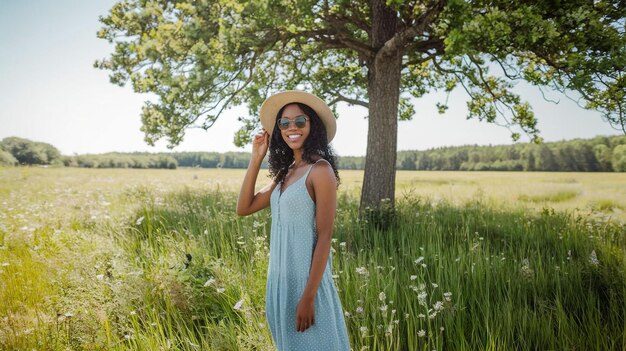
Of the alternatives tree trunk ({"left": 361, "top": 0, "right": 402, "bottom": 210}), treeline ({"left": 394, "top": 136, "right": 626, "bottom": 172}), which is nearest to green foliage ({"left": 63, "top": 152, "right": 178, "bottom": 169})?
treeline ({"left": 394, "top": 136, "right": 626, "bottom": 172})

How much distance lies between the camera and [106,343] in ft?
12.4

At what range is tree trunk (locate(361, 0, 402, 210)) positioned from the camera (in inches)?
353

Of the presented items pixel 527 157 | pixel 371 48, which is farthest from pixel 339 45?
pixel 527 157

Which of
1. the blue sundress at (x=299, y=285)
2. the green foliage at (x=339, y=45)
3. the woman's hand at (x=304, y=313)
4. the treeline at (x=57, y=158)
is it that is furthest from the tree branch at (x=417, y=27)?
the treeline at (x=57, y=158)

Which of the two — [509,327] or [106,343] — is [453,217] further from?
[106,343]

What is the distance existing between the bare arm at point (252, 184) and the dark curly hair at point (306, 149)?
9cm

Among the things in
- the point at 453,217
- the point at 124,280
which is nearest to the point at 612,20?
the point at 453,217

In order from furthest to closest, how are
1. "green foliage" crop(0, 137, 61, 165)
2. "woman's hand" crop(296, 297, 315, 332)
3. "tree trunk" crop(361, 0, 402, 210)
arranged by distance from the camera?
1. "green foliage" crop(0, 137, 61, 165)
2. "tree trunk" crop(361, 0, 402, 210)
3. "woman's hand" crop(296, 297, 315, 332)

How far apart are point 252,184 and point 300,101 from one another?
82 cm

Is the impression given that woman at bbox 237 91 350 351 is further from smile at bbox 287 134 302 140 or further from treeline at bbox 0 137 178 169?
treeline at bbox 0 137 178 169

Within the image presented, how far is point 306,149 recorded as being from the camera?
106 inches

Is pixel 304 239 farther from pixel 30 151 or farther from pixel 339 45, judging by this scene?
pixel 30 151

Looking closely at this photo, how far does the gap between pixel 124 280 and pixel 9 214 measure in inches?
324

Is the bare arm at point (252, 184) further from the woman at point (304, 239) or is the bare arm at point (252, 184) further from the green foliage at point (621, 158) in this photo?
the green foliage at point (621, 158)
